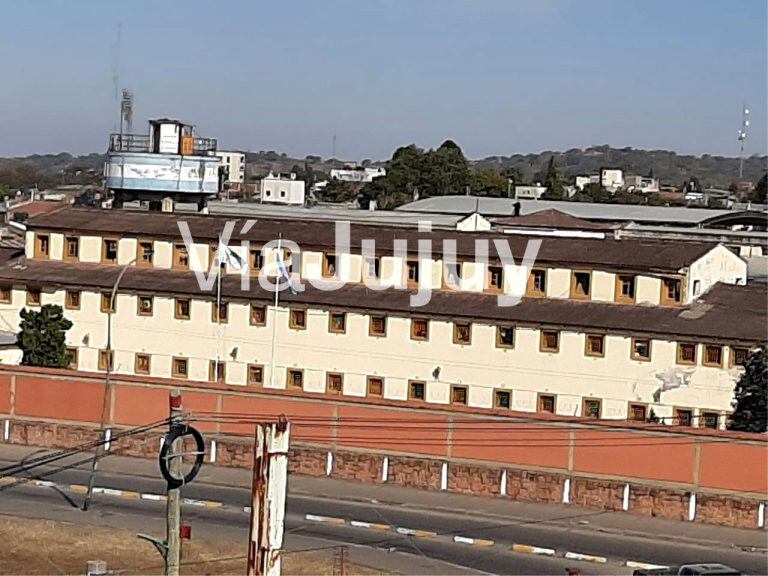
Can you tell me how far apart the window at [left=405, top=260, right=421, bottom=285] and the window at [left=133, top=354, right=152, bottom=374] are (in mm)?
8711

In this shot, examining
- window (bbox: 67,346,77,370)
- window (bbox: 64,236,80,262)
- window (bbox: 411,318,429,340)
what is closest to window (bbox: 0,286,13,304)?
window (bbox: 64,236,80,262)

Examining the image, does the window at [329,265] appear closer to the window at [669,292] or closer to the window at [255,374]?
the window at [255,374]

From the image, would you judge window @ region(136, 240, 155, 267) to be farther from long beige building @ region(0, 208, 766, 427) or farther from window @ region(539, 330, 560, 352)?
window @ region(539, 330, 560, 352)

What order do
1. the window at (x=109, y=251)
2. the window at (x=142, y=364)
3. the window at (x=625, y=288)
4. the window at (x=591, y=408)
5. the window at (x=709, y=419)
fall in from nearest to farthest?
the window at (x=709, y=419)
the window at (x=591, y=408)
the window at (x=625, y=288)
the window at (x=142, y=364)
the window at (x=109, y=251)

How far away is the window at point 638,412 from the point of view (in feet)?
125

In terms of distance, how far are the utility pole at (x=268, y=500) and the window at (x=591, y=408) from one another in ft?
89.6

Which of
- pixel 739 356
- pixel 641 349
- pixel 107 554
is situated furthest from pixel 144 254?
pixel 107 554

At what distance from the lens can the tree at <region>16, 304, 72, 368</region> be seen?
42.5 m

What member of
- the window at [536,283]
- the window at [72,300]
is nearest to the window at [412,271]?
the window at [536,283]

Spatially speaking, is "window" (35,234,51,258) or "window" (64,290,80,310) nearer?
"window" (64,290,80,310)

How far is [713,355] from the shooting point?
37688mm

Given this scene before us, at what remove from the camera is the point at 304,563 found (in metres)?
23.5

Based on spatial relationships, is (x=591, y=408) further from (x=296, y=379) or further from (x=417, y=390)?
(x=296, y=379)

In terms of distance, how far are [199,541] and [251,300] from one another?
19.0 metres
